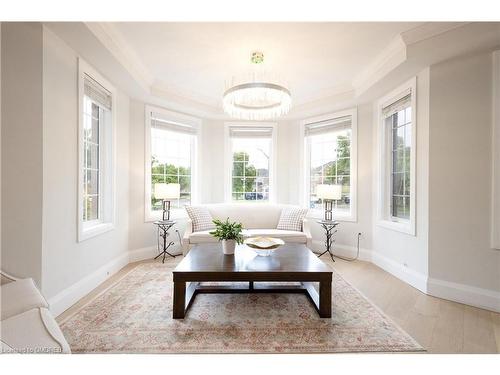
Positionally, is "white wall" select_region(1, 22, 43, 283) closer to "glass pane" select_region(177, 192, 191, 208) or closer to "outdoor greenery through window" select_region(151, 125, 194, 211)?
A: "outdoor greenery through window" select_region(151, 125, 194, 211)

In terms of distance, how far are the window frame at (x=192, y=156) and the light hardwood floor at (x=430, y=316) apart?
1.16 metres

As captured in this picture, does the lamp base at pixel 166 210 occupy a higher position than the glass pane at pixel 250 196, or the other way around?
the glass pane at pixel 250 196

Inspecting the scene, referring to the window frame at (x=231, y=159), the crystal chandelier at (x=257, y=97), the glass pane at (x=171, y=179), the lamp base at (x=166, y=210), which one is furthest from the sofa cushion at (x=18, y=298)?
the window frame at (x=231, y=159)

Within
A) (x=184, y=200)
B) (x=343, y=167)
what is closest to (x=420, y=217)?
(x=343, y=167)

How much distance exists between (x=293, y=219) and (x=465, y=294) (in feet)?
7.28

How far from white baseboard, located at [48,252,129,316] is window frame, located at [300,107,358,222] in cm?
324

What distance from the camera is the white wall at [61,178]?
213 cm

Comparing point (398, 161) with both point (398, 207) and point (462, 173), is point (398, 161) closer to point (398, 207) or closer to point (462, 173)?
point (398, 207)

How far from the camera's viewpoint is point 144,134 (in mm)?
3945

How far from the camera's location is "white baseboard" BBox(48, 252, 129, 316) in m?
2.22

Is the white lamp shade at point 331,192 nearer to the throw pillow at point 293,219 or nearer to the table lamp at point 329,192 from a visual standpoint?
the table lamp at point 329,192

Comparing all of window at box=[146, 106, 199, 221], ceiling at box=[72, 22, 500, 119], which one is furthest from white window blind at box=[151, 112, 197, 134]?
ceiling at box=[72, 22, 500, 119]

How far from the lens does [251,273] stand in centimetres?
212

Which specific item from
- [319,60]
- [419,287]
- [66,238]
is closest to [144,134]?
[66,238]
